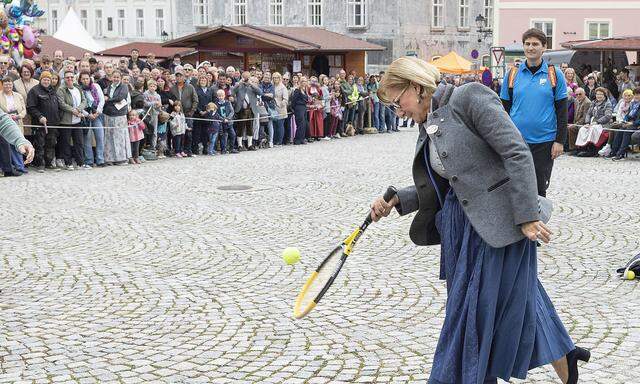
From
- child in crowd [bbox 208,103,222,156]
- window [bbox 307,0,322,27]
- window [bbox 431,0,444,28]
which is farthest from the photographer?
window [bbox 431,0,444,28]

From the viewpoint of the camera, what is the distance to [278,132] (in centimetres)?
2386

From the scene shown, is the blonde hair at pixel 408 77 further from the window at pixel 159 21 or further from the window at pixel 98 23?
the window at pixel 98 23

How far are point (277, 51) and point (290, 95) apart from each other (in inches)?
401

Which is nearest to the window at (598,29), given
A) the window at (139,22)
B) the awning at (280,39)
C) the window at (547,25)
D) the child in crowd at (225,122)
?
the window at (547,25)

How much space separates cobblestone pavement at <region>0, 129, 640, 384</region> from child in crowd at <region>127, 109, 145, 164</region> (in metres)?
4.31

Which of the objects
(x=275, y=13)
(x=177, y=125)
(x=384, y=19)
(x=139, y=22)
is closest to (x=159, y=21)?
(x=139, y=22)

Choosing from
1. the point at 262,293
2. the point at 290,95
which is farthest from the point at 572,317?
the point at 290,95

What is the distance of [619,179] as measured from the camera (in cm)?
1564

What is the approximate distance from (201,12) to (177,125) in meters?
38.5

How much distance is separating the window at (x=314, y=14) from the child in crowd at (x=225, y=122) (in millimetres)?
Answer: 32807

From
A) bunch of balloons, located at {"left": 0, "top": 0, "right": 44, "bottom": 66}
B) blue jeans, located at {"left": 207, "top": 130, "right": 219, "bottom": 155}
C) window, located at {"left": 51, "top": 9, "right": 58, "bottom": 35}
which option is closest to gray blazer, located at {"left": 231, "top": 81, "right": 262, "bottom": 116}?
blue jeans, located at {"left": 207, "top": 130, "right": 219, "bottom": 155}

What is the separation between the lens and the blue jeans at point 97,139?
59.6 ft

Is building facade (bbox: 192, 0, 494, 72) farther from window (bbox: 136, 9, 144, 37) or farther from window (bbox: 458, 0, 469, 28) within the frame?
window (bbox: 136, 9, 144, 37)

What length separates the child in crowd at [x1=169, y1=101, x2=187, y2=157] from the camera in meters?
20.0
